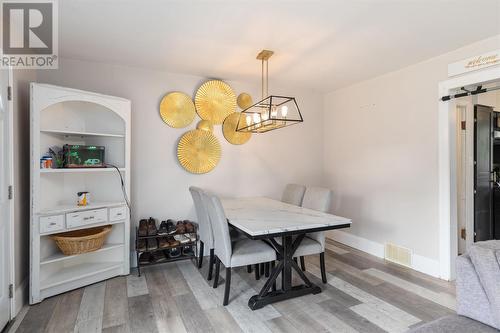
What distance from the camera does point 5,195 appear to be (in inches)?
80.8

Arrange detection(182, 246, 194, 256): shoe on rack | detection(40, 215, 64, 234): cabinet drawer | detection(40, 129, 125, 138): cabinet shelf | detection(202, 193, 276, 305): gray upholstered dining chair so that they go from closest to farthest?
detection(202, 193, 276, 305): gray upholstered dining chair, detection(40, 215, 64, 234): cabinet drawer, detection(40, 129, 125, 138): cabinet shelf, detection(182, 246, 194, 256): shoe on rack

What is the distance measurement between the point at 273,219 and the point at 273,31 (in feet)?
5.34

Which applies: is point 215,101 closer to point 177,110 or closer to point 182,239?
point 177,110

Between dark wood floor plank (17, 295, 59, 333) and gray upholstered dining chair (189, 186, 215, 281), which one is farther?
gray upholstered dining chair (189, 186, 215, 281)

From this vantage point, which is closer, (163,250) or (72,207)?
(72,207)

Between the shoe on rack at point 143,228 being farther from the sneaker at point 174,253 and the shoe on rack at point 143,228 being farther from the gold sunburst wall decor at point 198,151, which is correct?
the gold sunburst wall decor at point 198,151

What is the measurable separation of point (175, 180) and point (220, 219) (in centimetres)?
138

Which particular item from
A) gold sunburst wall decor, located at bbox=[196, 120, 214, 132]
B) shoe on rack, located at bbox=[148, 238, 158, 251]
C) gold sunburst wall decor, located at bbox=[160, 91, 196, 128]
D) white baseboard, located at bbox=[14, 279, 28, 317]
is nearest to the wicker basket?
white baseboard, located at bbox=[14, 279, 28, 317]

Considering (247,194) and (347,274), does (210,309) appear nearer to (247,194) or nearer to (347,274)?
(347,274)

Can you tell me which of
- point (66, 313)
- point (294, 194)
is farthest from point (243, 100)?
point (66, 313)

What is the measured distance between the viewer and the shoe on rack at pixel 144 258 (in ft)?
10.1

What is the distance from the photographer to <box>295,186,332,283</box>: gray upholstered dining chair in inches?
106

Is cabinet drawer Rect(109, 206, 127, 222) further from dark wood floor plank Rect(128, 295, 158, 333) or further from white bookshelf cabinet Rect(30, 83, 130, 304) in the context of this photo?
dark wood floor plank Rect(128, 295, 158, 333)

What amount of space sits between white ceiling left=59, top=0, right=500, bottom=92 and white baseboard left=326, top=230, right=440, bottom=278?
2.19 m
